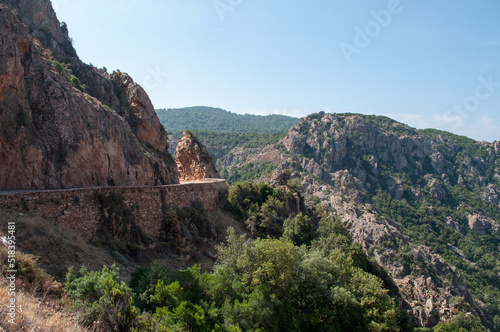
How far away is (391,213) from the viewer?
9488cm

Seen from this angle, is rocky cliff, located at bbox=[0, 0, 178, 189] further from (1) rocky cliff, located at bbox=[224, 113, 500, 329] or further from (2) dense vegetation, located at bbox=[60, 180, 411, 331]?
(1) rocky cliff, located at bbox=[224, 113, 500, 329]

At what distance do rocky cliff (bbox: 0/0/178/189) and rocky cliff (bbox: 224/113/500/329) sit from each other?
2610 cm

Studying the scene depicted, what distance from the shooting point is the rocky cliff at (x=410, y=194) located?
51906 mm

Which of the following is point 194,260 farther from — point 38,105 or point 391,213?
point 391,213

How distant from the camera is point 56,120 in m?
16.7

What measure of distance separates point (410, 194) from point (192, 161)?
94.5 m

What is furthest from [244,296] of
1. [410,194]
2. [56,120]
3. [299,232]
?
[410,194]

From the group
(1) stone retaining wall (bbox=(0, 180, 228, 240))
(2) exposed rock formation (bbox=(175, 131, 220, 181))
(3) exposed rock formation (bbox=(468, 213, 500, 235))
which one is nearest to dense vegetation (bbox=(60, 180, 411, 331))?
(1) stone retaining wall (bbox=(0, 180, 228, 240))

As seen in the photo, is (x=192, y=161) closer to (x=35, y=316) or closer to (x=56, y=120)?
(x=56, y=120)

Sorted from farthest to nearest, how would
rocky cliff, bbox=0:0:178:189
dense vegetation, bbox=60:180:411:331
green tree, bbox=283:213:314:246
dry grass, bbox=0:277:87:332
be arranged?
green tree, bbox=283:213:314:246 < rocky cliff, bbox=0:0:178:189 < dense vegetation, bbox=60:180:411:331 < dry grass, bbox=0:277:87:332

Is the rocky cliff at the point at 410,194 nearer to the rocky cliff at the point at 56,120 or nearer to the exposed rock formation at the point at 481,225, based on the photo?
the exposed rock formation at the point at 481,225

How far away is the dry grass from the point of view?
569 centimetres

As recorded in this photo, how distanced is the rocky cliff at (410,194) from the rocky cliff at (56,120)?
85.6 ft

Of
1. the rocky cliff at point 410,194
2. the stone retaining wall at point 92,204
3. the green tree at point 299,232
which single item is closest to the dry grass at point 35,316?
the stone retaining wall at point 92,204
